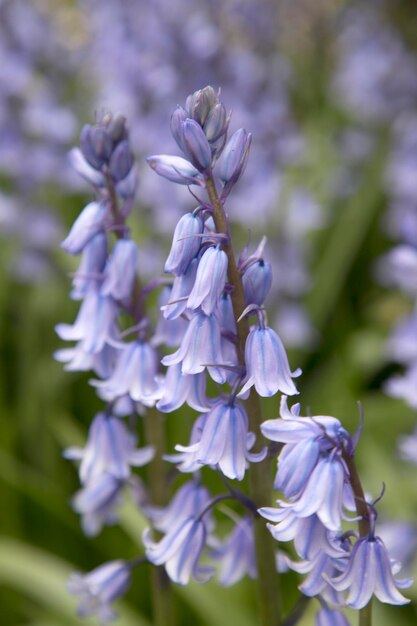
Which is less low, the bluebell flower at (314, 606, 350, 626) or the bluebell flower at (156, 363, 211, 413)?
the bluebell flower at (156, 363, 211, 413)

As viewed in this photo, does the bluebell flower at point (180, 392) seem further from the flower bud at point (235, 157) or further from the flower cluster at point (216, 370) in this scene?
the flower bud at point (235, 157)

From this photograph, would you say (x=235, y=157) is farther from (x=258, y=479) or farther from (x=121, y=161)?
(x=258, y=479)

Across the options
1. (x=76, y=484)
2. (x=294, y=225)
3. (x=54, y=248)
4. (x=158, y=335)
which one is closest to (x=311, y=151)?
(x=294, y=225)

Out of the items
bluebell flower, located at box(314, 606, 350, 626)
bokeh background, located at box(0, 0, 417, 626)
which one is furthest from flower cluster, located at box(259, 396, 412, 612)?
bokeh background, located at box(0, 0, 417, 626)

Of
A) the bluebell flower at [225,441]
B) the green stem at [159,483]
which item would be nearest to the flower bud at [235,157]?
the bluebell flower at [225,441]

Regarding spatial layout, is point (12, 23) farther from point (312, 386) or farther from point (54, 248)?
point (312, 386)

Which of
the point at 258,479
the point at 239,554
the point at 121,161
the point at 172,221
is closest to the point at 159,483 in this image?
the point at 239,554

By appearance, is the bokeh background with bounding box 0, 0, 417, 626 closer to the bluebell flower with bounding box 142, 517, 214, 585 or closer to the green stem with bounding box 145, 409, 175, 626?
the green stem with bounding box 145, 409, 175, 626
